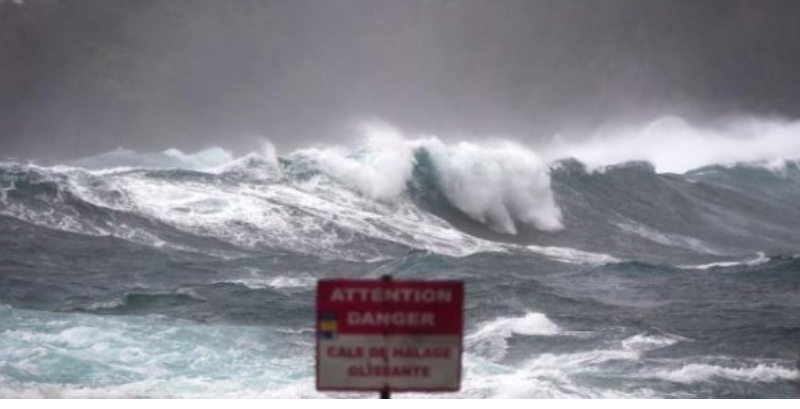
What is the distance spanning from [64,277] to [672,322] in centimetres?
259

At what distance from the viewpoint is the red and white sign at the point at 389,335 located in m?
2.06

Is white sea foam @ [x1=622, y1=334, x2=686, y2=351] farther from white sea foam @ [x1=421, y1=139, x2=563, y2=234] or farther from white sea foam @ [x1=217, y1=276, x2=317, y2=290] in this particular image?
white sea foam @ [x1=421, y1=139, x2=563, y2=234]

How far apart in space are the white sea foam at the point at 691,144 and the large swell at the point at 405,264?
0.08 metres

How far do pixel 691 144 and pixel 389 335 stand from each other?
3854 millimetres

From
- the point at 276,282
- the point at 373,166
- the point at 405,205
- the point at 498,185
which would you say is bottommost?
the point at 276,282

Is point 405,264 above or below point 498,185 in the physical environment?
below

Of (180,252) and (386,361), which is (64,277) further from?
(386,361)

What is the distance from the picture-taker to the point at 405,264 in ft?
17.8

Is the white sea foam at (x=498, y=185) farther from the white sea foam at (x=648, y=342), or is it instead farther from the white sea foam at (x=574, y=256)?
the white sea foam at (x=648, y=342)

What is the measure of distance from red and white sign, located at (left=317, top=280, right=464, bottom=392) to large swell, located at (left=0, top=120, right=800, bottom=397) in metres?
1.59

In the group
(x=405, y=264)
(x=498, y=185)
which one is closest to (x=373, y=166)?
(x=498, y=185)

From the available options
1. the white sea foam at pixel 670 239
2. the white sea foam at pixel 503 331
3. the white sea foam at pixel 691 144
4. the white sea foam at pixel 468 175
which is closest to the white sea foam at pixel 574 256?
the white sea foam at pixel 670 239

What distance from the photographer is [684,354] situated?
4.16 metres

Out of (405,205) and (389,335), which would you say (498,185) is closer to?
(405,205)
